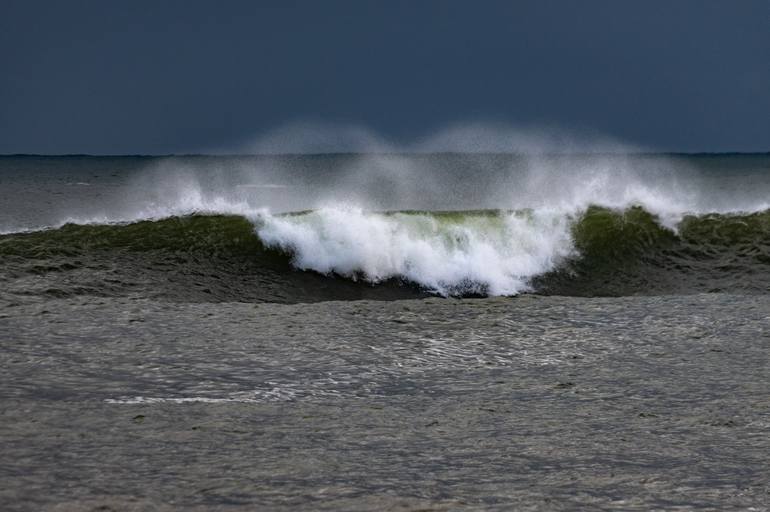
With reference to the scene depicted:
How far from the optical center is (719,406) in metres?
4.51

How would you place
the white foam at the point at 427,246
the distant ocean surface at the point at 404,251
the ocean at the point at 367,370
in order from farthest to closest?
1. the white foam at the point at 427,246
2. the distant ocean surface at the point at 404,251
3. the ocean at the point at 367,370

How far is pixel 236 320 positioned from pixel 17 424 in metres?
3.04

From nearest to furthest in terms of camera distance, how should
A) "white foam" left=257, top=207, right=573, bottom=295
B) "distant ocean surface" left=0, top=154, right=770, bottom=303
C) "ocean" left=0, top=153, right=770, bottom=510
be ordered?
"ocean" left=0, top=153, right=770, bottom=510 → "distant ocean surface" left=0, top=154, right=770, bottom=303 → "white foam" left=257, top=207, right=573, bottom=295

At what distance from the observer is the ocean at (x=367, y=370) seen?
3227 millimetres

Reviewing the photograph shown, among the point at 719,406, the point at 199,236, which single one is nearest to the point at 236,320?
the point at 719,406

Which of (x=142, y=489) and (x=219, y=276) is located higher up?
(x=219, y=276)

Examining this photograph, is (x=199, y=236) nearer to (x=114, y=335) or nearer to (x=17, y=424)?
(x=114, y=335)

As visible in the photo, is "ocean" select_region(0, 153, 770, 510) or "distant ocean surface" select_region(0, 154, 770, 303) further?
"distant ocean surface" select_region(0, 154, 770, 303)

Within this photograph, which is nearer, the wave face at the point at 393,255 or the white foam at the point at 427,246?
the wave face at the point at 393,255

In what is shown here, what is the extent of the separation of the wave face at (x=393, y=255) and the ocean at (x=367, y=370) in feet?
0.13

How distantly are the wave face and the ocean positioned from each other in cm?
4

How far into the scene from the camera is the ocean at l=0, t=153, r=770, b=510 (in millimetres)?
3227

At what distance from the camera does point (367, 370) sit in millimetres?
5445

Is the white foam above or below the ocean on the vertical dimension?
above
